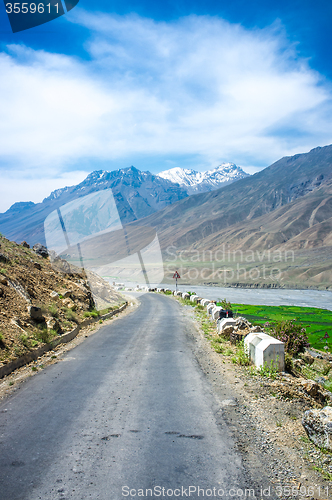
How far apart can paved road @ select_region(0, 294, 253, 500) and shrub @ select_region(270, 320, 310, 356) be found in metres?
4.25

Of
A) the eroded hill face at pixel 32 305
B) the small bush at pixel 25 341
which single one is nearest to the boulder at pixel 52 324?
the eroded hill face at pixel 32 305

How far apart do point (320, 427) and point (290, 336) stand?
690cm

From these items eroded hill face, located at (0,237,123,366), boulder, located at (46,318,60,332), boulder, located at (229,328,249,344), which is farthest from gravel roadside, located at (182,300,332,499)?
boulder, located at (46,318,60,332)

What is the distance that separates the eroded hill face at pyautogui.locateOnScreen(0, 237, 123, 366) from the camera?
8.27 metres

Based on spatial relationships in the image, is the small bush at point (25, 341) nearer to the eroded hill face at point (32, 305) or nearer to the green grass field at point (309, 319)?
the eroded hill face at point (32, 305)

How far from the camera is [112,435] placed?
172 inches

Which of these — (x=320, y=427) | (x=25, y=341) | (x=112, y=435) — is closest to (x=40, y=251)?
(x=25, y=341)

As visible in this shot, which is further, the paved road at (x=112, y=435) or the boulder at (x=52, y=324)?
the boulder at (x=52, y=324)

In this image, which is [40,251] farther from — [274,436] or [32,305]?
[274,436]

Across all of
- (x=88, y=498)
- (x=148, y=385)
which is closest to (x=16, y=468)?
(x=88, y=498)

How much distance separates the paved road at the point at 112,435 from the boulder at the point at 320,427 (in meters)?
1.11

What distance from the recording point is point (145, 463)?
12.2 feet

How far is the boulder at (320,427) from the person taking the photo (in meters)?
4.06

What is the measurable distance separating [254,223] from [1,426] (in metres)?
158
